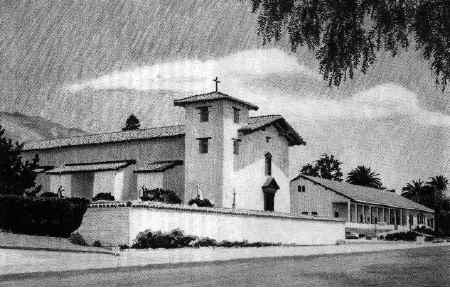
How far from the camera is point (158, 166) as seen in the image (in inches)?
1876

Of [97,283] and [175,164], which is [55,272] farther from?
[175,164]

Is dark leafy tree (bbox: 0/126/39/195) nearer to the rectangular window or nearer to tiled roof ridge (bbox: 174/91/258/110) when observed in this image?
tiled roof ridge (bbox: 174/91/258/110)

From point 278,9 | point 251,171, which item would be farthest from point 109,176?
point 278,9

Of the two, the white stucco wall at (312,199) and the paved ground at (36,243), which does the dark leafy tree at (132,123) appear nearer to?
the white stucco wall at (312,199)

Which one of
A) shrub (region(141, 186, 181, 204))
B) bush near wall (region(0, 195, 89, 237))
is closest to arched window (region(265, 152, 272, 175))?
shrub (region(141, 186, 181, 204))

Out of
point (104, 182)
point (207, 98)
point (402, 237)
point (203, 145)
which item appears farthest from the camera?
point (402, 237)

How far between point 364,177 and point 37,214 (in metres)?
91.6

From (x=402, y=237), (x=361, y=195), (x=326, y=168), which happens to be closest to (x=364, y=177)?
(x=326, y=168)

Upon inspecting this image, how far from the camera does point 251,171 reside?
47.3m

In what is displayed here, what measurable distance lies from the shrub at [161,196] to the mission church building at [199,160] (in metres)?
2.57

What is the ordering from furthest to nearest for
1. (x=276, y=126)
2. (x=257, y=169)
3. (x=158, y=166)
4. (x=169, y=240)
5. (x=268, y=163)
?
1. (x=276, y=126)
2. (x=268, y=163)
3. (x=257, y=169)
4. (x=158, y=166)
5. (x=169, y=240)

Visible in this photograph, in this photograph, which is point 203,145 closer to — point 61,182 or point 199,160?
point 199,160

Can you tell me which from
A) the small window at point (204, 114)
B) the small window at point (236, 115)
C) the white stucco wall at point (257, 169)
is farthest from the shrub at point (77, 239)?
the small window at point (236, 115)

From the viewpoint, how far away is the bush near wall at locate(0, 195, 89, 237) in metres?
25.3
